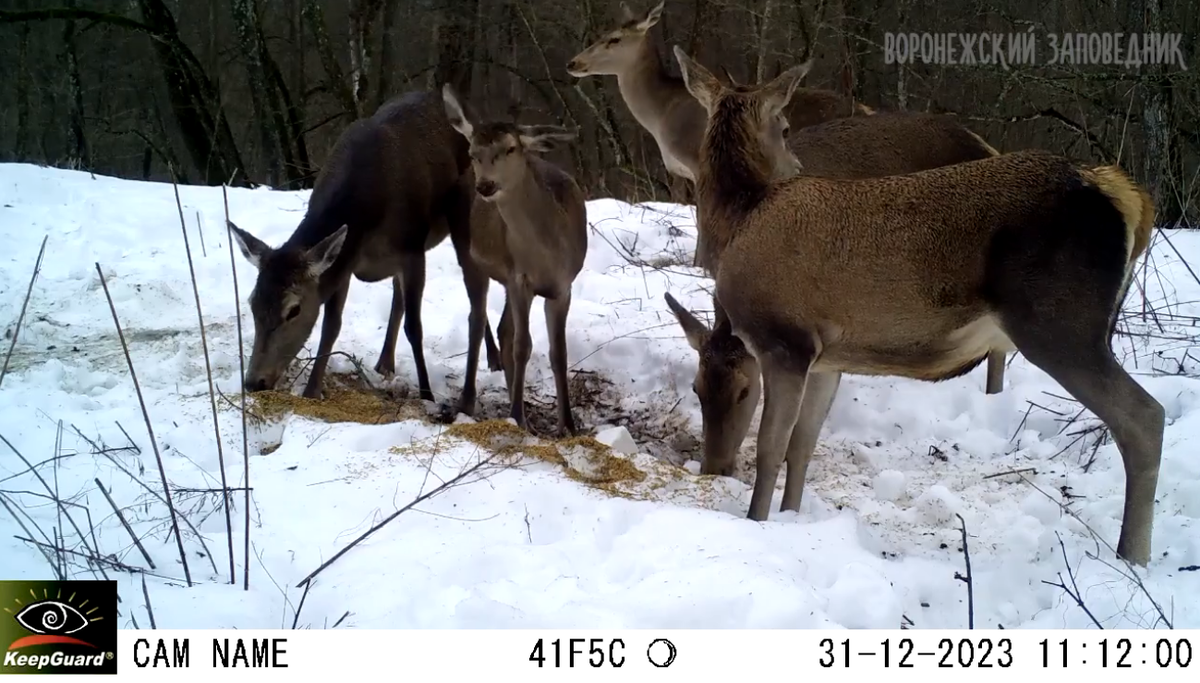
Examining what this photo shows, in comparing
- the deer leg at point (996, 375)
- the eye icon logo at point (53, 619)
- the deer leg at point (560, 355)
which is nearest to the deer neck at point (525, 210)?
the deer leg at point (560, 355)

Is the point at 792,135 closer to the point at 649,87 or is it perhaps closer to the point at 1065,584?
the point at 649,87

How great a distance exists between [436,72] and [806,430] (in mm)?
16303

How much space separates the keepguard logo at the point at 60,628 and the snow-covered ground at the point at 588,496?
103mm

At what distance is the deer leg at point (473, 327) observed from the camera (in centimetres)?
659

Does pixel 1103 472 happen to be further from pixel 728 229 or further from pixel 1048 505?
pixel 728 229

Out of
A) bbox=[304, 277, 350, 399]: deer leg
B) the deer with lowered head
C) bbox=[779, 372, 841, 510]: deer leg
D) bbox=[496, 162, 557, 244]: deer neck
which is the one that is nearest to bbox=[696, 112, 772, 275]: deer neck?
the deer with lowered head

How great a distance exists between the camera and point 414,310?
22.0 feet

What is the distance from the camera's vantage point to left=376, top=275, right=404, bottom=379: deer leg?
280 inches

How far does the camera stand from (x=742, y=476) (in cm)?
548

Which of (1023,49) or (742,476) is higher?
(1023,49)

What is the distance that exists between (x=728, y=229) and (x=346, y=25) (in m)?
17.3

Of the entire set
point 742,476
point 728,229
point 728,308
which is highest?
point 728,229

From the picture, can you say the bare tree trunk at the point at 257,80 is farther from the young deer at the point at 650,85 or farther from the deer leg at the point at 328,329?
the deer leg at the point at 328,329

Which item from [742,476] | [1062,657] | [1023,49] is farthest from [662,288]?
[1023,49]
